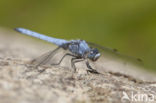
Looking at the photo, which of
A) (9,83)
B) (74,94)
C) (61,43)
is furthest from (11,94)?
(61,43)

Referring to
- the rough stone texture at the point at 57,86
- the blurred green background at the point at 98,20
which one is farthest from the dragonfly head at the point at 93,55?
the blurred green background at the point at 98,20

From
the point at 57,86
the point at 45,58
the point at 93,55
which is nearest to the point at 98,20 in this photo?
the point at 93,55

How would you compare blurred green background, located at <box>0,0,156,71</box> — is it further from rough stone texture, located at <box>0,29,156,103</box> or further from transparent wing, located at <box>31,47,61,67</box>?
rough stone texture, located at <box>0,29,156,103</box>

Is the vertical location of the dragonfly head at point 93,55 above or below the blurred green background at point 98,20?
below

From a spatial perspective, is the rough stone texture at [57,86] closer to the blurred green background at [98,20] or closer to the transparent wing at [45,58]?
the transparent wing at [45,58]

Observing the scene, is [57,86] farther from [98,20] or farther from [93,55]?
[98,20]

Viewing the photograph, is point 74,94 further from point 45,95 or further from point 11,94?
point 11,94

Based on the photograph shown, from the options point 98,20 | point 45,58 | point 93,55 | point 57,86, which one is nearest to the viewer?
point 57,86

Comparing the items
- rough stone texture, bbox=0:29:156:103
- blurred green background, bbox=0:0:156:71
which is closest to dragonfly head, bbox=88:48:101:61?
rough stone texture, bbox=0:29:156:103
